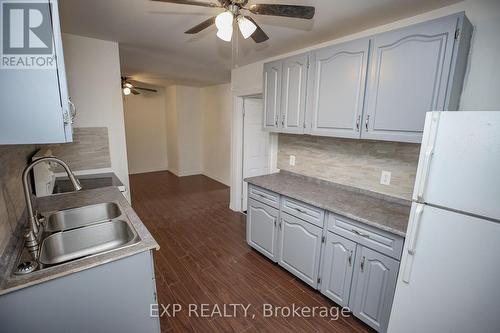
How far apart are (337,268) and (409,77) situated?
4.97ft

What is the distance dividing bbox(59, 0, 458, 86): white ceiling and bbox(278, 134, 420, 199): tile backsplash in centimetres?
100

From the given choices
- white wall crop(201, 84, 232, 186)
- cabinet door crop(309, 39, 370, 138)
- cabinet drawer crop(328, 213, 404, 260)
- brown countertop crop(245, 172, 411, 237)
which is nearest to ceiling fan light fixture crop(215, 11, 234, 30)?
cabinet door crop(309, 39, 370, 138)

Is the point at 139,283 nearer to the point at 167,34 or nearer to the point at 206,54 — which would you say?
the point at 167,34

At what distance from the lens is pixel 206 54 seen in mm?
2869

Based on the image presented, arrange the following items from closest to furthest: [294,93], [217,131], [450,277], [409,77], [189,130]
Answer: [450,277]
[409,77]
[294,93]
[217,131]
[189,130]

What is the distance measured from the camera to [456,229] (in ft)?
3.79

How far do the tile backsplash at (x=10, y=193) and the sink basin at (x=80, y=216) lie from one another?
18cm

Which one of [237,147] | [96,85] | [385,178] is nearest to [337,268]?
[385,178]

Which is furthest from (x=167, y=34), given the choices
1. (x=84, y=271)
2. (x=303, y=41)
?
(x=84, y=271)

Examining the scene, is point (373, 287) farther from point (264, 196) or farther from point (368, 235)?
point (264, 196)

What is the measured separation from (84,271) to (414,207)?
1.71 m

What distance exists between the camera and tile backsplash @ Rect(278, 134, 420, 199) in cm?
188

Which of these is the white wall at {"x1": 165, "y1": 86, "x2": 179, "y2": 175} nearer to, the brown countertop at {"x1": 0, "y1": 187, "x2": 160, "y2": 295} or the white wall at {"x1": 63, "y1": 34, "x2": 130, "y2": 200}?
the white wall at {"x1": 63, "y1": 34, "x2": 130, "y2": 200}

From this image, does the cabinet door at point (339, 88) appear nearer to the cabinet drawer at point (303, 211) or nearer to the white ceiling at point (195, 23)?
the white ceiling at point (195, 23)
